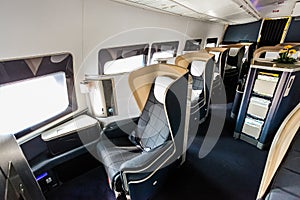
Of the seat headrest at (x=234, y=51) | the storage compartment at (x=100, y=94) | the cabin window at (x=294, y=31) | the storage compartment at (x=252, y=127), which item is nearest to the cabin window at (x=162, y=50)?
the storage compartment at (x=100, y=94)

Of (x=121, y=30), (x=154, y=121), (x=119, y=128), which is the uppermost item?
(x=121, y=30)

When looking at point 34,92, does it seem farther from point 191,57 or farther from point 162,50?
point 191,57

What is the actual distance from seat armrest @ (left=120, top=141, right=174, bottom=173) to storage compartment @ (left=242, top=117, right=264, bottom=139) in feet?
5.00

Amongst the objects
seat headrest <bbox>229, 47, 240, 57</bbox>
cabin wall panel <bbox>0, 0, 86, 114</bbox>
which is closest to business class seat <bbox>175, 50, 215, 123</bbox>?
cabin wall panel <bbox>0, 0, 86, 114</bbox>

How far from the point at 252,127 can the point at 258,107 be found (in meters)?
0.32

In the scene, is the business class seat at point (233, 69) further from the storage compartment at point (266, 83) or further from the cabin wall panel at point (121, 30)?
the cabin wall panel at point (121, 30)

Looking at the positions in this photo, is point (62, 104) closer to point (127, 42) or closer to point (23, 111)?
point (23, 111)

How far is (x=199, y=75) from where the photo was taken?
3041 millimetres

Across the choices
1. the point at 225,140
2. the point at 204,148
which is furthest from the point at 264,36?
the point at 204,148

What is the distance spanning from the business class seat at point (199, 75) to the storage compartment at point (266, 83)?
0.69 m

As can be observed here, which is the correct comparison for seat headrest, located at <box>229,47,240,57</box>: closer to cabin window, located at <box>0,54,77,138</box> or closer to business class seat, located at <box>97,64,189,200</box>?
business class seat, located at <box>97,64,189,200</box>

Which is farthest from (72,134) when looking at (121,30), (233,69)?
Answer: (233,69)

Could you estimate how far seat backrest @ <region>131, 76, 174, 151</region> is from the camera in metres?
1.57

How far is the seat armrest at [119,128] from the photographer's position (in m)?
1.75
